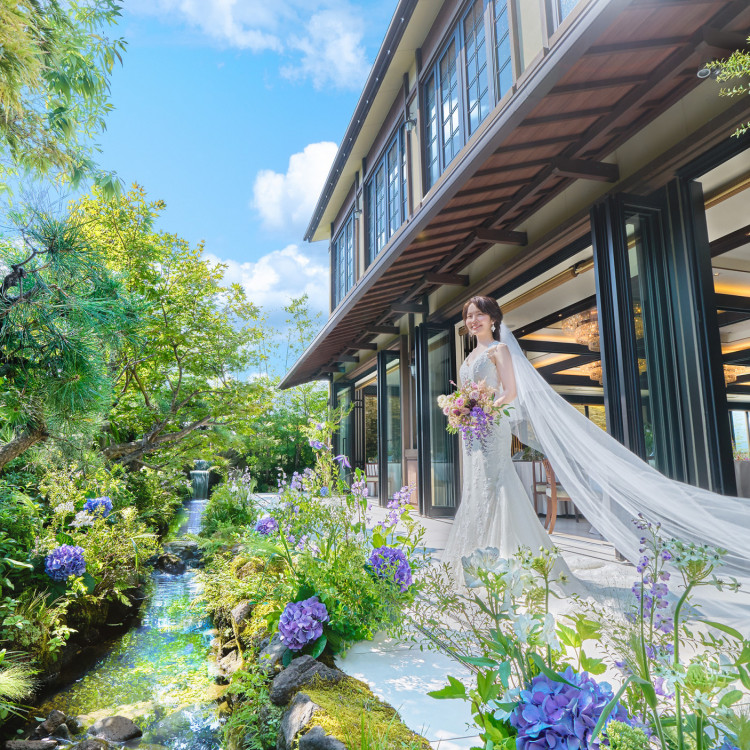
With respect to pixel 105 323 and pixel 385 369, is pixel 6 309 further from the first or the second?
pixel 385 369

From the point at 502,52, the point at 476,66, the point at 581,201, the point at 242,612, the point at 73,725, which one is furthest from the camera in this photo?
the point at 476,66

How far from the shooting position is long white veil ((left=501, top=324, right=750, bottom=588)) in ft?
6.61

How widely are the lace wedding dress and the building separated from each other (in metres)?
0.90

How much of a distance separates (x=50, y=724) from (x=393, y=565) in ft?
5.99

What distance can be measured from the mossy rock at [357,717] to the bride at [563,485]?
1.17 metres

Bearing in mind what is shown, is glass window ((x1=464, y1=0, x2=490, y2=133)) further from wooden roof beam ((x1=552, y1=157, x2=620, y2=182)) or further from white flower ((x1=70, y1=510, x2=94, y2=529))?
white flower ((x1=70, y1=510, x2=94, y2=529))

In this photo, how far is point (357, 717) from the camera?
1.72 m

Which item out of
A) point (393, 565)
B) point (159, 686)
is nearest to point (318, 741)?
point (393, 565)

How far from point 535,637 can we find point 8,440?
2340 mm

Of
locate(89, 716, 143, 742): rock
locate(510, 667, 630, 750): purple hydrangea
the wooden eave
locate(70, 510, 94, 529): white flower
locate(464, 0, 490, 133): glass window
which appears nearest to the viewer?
locate(510, 667, 630, 750): purple hydrangea

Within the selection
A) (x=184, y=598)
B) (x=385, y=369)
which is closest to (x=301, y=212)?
(x=385, y=369)

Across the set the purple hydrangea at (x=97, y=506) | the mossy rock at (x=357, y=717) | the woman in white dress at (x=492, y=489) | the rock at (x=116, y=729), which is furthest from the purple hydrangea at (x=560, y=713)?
the purple hydrangea at (x=97, y=506)

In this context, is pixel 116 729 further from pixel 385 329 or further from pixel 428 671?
pixel 385 329

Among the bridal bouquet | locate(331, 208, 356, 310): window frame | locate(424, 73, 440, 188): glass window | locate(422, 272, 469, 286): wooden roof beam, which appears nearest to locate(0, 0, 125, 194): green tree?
the bridal bouquet
